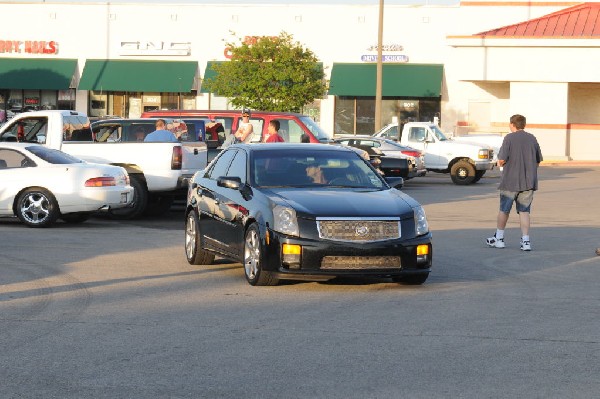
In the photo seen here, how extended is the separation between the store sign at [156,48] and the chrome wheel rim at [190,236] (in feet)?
141

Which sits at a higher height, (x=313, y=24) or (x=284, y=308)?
(x=313, y=24)

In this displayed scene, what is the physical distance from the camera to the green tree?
4925 centimetres

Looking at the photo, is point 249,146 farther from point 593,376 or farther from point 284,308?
point 593,376

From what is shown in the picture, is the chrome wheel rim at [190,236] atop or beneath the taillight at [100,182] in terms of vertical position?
beneath

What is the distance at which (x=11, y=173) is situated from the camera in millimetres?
19000

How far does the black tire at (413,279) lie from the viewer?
40.5 ft

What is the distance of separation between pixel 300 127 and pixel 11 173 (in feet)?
26.8

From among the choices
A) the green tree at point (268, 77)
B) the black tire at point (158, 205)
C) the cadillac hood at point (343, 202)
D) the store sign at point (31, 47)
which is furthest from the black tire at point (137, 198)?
the store sign at point (31, 47)

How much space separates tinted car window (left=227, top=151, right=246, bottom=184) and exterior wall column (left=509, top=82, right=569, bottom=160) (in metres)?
38.7

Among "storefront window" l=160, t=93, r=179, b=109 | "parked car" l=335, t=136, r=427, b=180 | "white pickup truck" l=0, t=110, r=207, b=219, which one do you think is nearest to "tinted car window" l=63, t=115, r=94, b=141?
"white pickup truck" l=0, t=110, r=207, b=219

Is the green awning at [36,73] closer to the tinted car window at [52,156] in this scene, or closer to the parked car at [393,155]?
the parked car at [393,155]

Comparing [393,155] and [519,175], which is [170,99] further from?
[519,175]

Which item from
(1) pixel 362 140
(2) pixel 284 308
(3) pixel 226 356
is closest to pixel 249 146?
(2) pixel 284 308

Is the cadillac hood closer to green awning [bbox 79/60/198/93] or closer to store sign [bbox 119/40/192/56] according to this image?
green awning [bbox 79/60/198/93]
